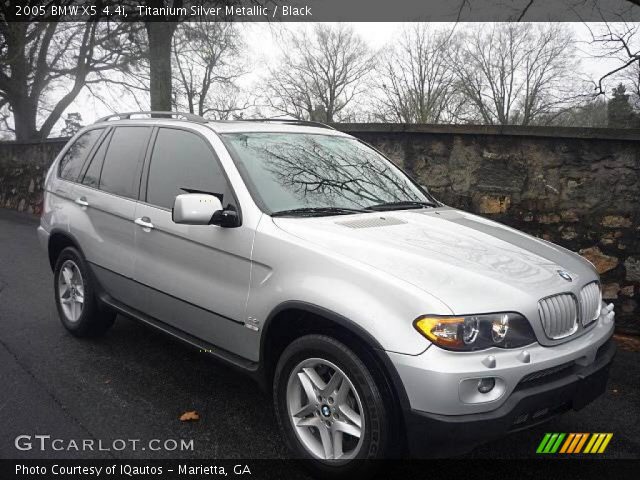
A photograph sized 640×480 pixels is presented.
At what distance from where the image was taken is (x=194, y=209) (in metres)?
2.97

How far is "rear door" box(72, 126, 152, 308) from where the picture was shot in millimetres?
3953

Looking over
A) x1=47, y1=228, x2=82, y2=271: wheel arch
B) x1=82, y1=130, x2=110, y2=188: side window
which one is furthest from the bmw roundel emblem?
x1=47, y1=228, x2=82, y2=271: wheel arch

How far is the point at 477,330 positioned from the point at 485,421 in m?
0.38

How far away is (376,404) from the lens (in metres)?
2.38

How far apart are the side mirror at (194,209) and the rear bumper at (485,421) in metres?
1.50

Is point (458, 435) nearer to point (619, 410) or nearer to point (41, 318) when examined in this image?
point (619, 410)

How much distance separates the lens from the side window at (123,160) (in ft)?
13.3

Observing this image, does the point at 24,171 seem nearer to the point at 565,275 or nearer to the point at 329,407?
the point at 329,407

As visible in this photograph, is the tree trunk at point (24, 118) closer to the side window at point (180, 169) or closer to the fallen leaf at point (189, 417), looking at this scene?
the side window at point (180, 169)

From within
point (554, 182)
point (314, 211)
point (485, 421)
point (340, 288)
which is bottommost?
point (485, 421)

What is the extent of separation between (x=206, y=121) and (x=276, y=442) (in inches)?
87.2

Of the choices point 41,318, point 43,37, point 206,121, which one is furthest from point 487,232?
point 43,37

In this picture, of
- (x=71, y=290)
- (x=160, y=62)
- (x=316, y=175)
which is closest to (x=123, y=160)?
(x=71, y=290)

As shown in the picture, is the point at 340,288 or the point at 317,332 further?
the point at 317,332
